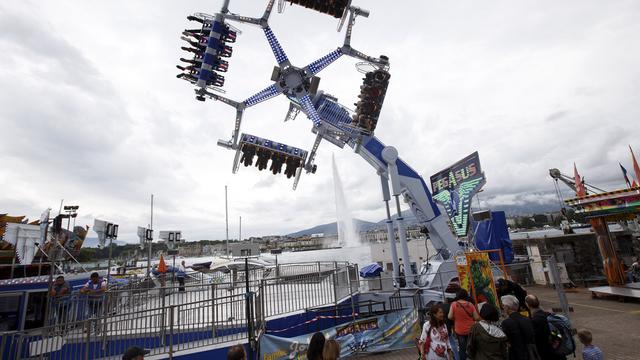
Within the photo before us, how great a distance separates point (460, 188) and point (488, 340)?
12.3 meters

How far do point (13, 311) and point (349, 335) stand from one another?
32.7ft

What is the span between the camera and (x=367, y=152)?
17.0 meters

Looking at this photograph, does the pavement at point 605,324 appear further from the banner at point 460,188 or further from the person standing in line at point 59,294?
the person standing in line at point 59,294

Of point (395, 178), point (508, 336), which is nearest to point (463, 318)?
point (508, 336)

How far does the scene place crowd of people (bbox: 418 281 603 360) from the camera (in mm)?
5008

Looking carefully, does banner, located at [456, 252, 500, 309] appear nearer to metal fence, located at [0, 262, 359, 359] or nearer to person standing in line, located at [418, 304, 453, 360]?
person standing in line, located at [418, 304, 453, 360]

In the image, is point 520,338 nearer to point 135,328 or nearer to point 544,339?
point 544,339

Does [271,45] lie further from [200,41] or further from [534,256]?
[534,256]

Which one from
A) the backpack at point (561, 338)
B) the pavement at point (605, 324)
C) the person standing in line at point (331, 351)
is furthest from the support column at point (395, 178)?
the person standing in line at point (331, 351)

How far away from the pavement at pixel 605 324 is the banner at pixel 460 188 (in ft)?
18.4

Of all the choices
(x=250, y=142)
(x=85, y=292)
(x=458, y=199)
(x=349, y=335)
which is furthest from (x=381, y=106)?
(x=85, y=292)

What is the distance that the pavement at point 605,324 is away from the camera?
29.6 feet

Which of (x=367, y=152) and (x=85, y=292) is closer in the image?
(x=85, y=292)

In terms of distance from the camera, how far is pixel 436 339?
19.0 feet
